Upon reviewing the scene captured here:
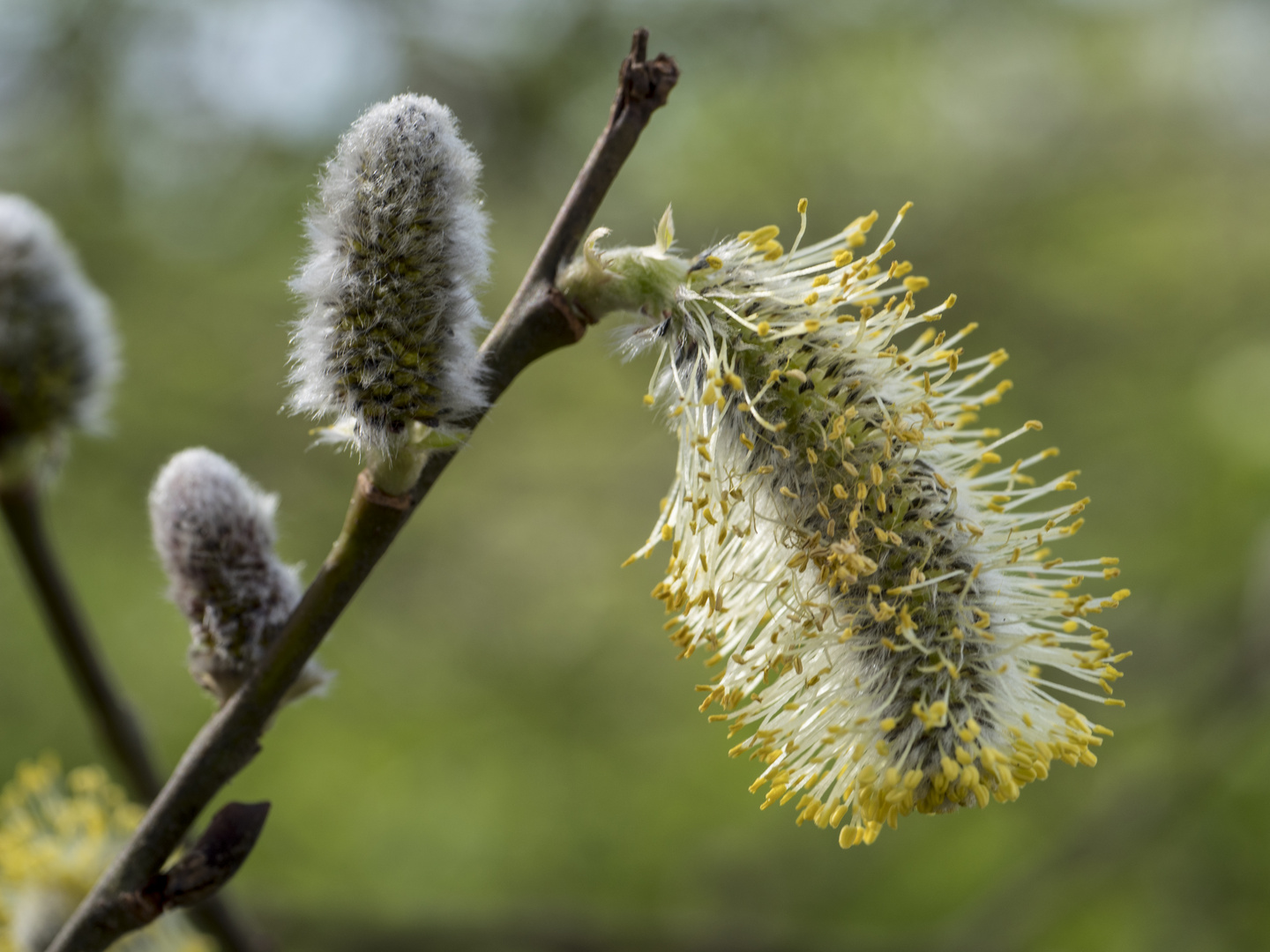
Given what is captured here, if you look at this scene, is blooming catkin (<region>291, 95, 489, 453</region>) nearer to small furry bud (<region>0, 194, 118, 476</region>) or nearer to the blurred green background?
small furry bud (<region>0, 194, 118, 476</region>)

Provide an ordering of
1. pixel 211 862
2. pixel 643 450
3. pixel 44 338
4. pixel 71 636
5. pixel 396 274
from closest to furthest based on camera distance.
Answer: pixel 396 274 → pixel 211 862 → pixel 71 636 → pixel 44 338 → pixel 643 450

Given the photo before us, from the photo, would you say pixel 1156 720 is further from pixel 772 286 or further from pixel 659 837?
pixel 772 286

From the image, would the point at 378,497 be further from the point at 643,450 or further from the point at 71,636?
the point at 643,450

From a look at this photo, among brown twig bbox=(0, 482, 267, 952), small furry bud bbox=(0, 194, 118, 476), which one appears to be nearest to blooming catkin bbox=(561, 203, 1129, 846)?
brown twig bbox=(0, 482, 267, 952)

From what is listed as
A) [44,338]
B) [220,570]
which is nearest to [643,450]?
[44,338]

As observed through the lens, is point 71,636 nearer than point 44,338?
Yes

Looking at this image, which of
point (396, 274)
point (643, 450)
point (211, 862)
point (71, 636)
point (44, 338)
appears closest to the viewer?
point (396, 274)
